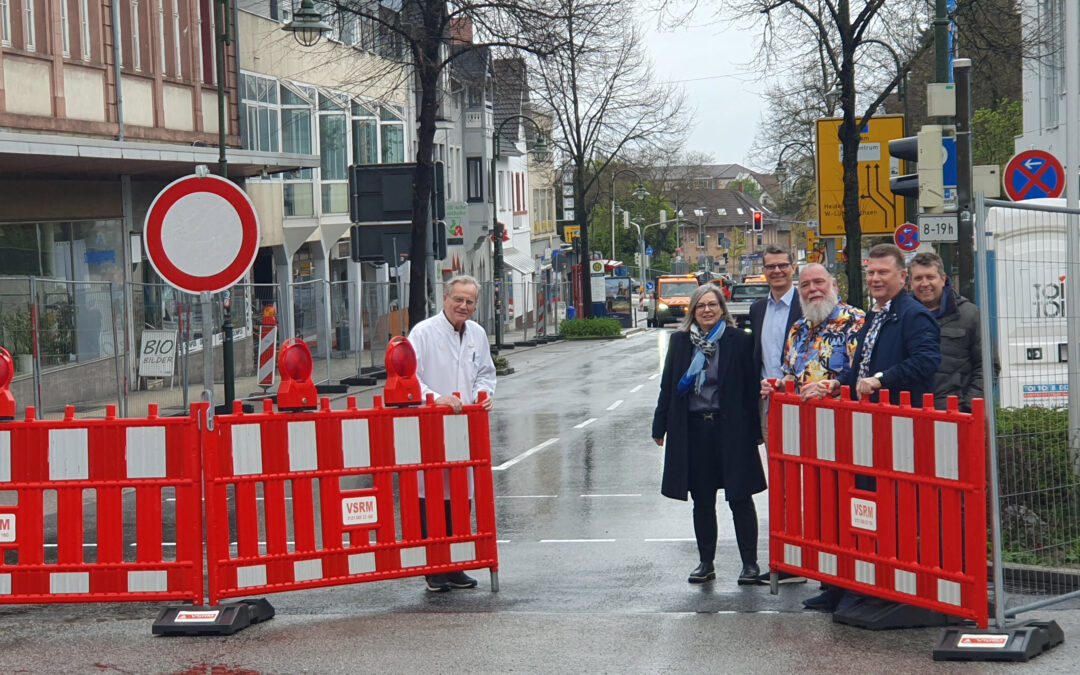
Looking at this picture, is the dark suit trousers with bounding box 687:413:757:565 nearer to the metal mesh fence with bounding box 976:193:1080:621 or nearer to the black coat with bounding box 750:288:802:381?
the black coat with bounding box 750:288:802:381

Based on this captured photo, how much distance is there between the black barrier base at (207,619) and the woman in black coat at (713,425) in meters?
2.51

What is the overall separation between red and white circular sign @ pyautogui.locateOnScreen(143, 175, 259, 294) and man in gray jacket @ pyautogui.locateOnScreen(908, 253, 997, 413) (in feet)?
13.3

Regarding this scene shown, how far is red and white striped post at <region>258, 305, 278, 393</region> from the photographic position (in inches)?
934

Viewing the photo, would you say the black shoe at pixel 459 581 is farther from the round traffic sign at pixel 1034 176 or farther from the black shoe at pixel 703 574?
the round traffic sign at pixel 1034 176

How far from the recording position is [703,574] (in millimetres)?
8492

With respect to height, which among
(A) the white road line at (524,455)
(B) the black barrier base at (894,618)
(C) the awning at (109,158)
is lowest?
(A) the white road line at (524,455)

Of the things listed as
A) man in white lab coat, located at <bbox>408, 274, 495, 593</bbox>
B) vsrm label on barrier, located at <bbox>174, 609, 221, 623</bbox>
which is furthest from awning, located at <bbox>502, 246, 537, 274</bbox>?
vsrm label on barrier, located at <bbox>174, 609, 221, 623</bbox>

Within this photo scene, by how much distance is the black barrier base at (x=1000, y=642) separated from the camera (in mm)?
6344

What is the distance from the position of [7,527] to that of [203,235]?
6.19 feet

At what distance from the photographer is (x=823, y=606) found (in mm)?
7625

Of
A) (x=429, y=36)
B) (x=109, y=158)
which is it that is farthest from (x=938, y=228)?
(x=429, y=36)

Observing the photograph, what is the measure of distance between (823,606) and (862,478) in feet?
2.67

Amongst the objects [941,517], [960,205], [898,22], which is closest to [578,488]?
[960,205]

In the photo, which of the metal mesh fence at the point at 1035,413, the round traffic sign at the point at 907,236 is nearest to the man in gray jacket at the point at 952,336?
the metal mesh fence at the point at 1035,413
